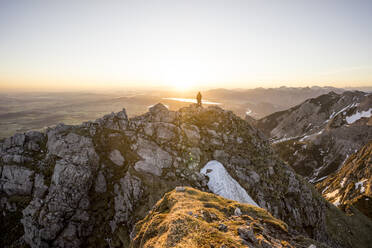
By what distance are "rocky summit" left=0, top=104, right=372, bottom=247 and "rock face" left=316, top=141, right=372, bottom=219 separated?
46.5 ft

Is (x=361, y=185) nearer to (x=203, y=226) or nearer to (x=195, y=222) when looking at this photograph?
(x=203, y=226)

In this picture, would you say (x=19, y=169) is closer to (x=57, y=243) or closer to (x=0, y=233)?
(x=0, y=233)

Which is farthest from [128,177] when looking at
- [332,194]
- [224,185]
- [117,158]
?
[332,194]

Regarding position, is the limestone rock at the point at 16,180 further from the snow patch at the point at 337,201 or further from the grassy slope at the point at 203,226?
the snow patch at the point at 337,201

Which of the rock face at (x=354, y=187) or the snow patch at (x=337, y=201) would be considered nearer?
the rock face at (x=354, y=187)

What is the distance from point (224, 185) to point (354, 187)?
7093cm

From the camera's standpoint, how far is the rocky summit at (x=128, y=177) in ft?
82.7

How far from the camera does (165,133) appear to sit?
124 ft

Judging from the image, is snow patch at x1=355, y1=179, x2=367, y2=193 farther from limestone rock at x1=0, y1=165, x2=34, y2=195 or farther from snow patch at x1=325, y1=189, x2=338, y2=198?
limestone rock at x1=0, y1=165, x2=34, y2=195

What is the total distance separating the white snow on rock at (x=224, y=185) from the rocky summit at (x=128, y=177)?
3.22 ft

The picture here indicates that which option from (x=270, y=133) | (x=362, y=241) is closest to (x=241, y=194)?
(x=362, y=241)

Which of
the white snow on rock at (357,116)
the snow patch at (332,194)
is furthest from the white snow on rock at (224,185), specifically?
the white snow on rock at (357,116)

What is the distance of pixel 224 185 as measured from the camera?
2981 centimetres

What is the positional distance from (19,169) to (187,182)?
99.5 ft
